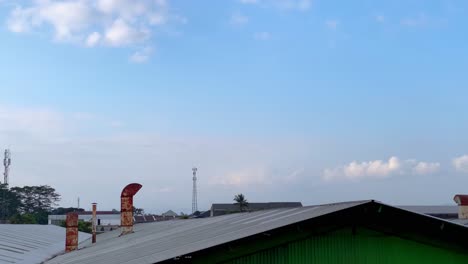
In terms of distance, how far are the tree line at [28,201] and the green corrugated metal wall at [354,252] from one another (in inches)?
4104

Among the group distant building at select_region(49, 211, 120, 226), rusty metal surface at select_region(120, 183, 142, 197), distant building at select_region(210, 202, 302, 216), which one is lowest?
distant building at select_region(49, 211, 120, 226)

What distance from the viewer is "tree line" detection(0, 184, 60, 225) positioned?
112 m

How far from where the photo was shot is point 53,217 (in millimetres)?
110125

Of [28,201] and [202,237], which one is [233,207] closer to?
[28,201]

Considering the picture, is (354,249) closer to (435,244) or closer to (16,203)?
(435,244)

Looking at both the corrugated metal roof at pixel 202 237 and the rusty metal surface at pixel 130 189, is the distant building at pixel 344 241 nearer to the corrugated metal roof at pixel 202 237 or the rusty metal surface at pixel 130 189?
the corrugated metal roof at pixel 202 237

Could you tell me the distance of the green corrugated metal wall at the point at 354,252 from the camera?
10398 mm

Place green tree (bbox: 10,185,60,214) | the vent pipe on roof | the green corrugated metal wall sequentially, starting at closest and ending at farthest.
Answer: the green corrugated metal wall, the vent pipe on roof, green tree (bbox: 10,185,60,214)

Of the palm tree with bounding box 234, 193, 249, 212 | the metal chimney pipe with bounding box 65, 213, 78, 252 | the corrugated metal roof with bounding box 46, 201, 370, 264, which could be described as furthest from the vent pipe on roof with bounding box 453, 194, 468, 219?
the palm tree with bounding box 234, 193, 249, 212

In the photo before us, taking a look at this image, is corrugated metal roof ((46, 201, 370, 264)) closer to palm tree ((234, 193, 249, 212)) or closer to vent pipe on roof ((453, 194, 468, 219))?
vent pipe on roof ((453, 194, 468, 219))

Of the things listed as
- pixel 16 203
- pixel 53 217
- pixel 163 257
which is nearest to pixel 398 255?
pixel 163 257

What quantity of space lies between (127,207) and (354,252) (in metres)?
18.2

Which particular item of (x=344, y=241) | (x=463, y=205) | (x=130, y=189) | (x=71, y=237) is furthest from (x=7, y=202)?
(x=344, y=241)

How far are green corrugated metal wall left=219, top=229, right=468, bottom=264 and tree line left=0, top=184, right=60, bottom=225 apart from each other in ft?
342
